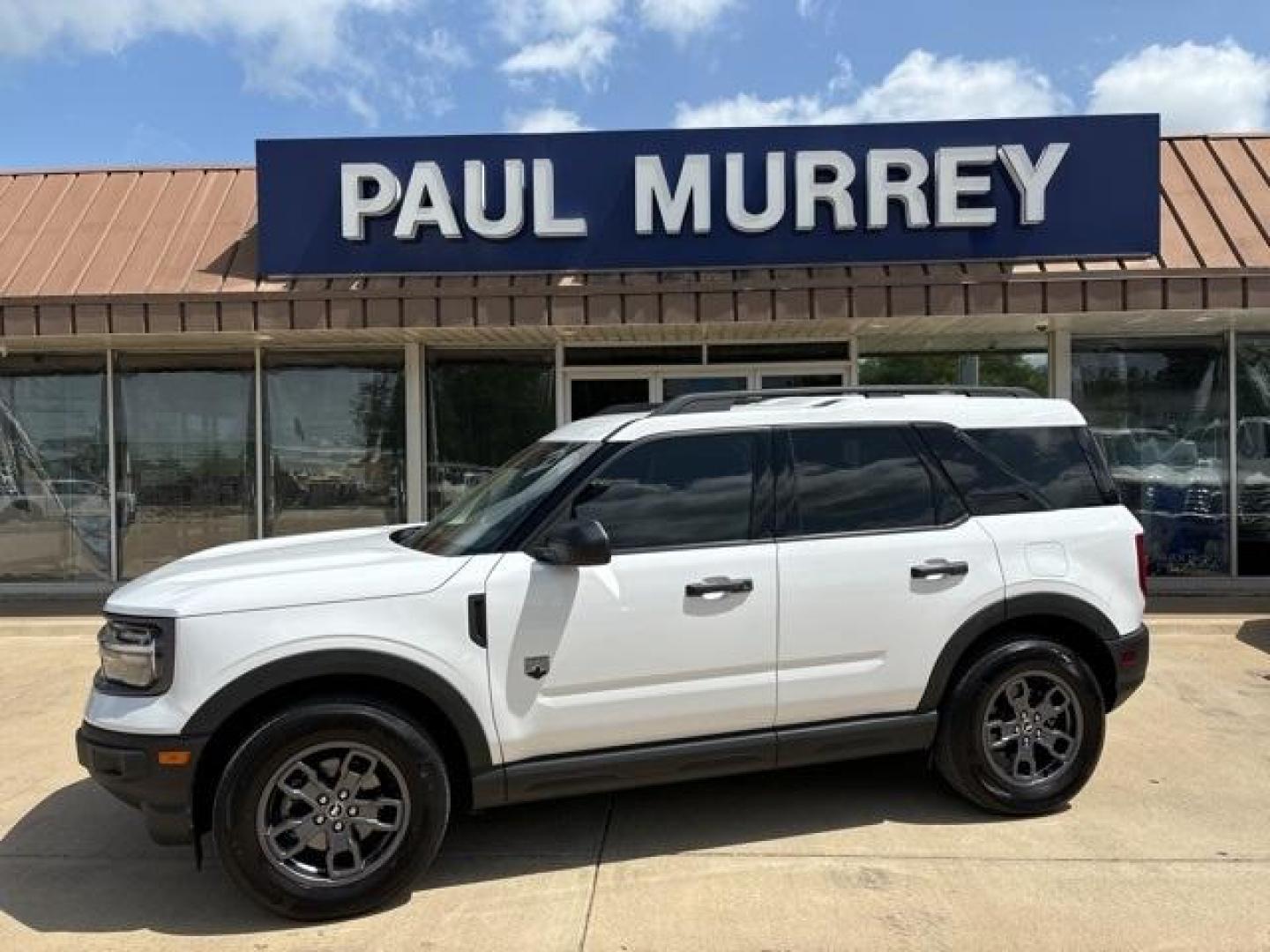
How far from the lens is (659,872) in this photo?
4184 millimetres

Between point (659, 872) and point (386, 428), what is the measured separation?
686 centimetres

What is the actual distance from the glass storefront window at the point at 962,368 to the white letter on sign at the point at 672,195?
257 cm

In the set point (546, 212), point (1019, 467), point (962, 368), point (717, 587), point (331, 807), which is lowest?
point (331, 807)

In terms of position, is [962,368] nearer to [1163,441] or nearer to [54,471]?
[1163,441]

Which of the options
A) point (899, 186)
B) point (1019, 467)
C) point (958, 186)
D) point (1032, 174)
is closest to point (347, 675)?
point (1019, 467)

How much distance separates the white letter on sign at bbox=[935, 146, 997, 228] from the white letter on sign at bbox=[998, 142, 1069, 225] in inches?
6.3

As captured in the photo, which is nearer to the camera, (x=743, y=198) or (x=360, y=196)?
(x=743, y=198)

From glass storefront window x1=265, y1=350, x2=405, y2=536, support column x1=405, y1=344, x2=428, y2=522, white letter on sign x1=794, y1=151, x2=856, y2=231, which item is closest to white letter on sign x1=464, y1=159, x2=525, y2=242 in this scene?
support column x1=405, y1=344, x2=428, y2=522

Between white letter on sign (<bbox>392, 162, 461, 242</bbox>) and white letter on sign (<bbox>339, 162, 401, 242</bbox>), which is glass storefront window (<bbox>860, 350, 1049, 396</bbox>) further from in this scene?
white letter on sign (<bbox>339, 162, 401, 242</bbox>)

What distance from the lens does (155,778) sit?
3.70 metres

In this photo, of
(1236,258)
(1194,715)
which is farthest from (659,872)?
(1236,258)

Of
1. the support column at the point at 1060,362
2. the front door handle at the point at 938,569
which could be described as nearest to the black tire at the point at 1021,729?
the front door handle at the point at 938,569

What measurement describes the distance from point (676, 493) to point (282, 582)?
1585 mm

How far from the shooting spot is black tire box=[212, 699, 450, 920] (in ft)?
12.3
